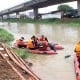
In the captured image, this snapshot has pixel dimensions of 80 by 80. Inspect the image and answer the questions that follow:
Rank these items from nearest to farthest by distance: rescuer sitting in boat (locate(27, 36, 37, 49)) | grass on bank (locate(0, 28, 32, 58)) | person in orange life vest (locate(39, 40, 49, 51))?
grass on bank (locate(0, 28, 32, 58)), person in orange life vest (locate(39, 40, 49, 51)), rescuer sitting in boat (locate(27, 36, 37, 49))

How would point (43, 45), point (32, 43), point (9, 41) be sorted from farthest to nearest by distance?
point (9, 41)
point (32, 43)
point (43, 45)

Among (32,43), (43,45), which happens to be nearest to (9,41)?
(32,43)

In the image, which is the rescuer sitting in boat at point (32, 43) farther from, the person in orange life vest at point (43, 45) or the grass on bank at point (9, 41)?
the grass on bank at point (9, 41)

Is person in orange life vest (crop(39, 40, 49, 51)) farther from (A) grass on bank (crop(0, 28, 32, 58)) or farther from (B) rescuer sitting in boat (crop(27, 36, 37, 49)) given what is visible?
(A) grass on bank (crop(0, 28, 32, 58))

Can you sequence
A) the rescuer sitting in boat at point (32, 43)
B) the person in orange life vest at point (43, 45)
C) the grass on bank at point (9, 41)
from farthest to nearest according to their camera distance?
the rescuer sitting in boat at point (32, 43) < the person in orange life vest at point (43, 45) < the grass on bank at point (9, 41)

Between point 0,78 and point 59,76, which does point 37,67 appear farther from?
point 0,78

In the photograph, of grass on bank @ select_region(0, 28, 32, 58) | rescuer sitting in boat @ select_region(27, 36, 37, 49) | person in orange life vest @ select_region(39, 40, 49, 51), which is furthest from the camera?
rescuer sitting in boat @ select_region(27, 36, 37, 49)

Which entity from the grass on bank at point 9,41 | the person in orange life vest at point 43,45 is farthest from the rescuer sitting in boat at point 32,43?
the grass on bank at point 9,41

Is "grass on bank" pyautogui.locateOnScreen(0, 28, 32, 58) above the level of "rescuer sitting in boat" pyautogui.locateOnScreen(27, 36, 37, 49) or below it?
below

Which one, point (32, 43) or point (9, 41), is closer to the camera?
point (32, 43)

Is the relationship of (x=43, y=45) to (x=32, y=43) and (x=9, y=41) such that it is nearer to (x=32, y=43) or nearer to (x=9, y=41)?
(x=32, y=43)

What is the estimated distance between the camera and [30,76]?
12258mm

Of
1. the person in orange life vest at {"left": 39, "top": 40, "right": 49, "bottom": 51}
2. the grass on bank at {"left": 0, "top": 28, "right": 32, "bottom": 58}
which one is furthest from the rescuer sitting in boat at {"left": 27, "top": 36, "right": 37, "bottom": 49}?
the grass on bank at {"left": 0, "top": 28, "right": 32, "bottom": 58}

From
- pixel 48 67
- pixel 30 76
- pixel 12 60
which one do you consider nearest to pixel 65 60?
pixel 48 67
